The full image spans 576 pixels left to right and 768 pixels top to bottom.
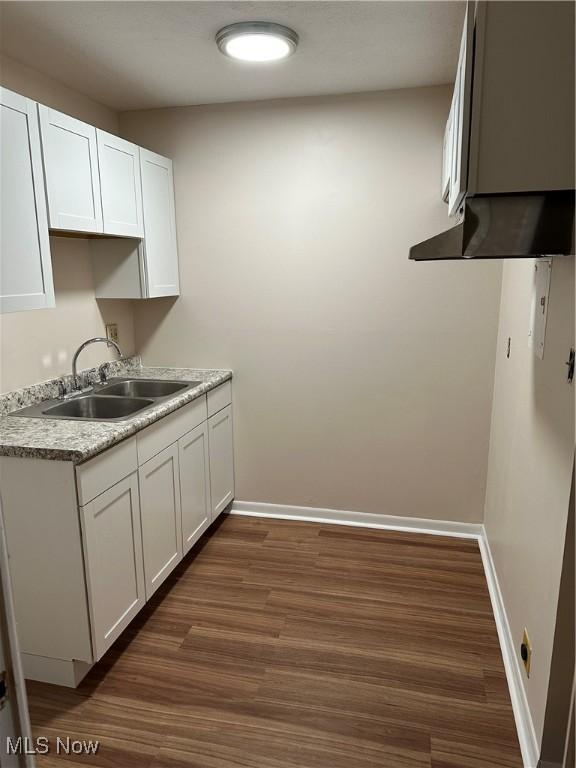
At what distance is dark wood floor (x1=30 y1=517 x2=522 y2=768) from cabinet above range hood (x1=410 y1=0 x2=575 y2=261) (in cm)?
164

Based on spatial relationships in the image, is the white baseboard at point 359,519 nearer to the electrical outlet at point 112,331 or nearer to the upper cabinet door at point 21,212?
the electrical outlet at point 112,331

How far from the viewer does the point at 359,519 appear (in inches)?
129

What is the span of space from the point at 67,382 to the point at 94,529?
98cm

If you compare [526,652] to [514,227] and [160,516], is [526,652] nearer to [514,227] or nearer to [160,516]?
[514,227]

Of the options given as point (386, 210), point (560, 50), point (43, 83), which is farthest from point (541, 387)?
point (43, 83)

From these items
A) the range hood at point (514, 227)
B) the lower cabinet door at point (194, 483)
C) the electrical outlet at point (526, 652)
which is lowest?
the electrical outlet at point (526, 652)

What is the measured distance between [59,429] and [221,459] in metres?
1.25

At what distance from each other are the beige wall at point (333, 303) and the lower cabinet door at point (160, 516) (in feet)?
2.84

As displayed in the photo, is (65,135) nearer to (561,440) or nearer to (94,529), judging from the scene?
(94,529)

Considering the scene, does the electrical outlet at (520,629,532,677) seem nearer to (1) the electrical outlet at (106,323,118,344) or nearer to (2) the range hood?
(2) the range hood

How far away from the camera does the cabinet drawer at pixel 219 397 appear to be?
300 centimetres

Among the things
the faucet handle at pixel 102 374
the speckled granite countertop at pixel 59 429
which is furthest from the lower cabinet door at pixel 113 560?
the faucet handle at pixel 102 374

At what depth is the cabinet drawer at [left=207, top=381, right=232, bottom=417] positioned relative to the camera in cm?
300

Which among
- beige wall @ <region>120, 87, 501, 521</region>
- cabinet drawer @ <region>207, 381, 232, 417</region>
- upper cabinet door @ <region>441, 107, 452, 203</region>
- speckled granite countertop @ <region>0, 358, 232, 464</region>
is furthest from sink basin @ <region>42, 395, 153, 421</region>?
upper cabinet door @ <region>441, 107, 452, 203</region>
